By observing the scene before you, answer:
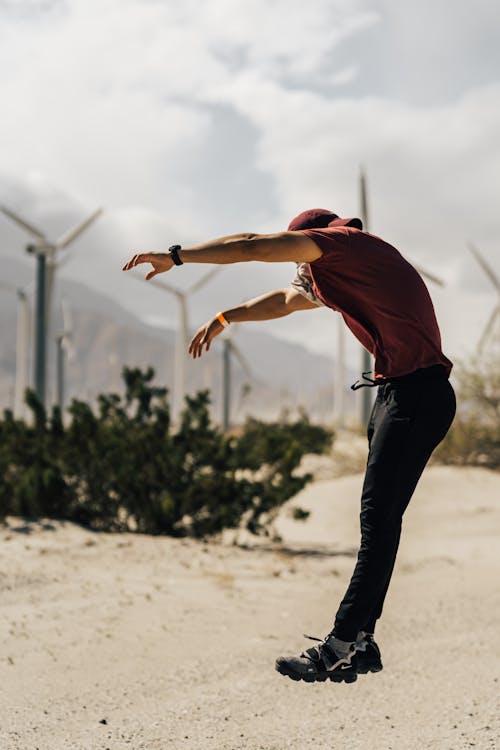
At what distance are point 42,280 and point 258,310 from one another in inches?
696

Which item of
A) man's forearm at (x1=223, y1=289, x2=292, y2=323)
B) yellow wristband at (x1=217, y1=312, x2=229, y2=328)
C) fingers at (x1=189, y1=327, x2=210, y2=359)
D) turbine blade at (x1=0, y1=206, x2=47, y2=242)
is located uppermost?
turbine blade at (x1=0, y1=206, x2=47, y2=242)

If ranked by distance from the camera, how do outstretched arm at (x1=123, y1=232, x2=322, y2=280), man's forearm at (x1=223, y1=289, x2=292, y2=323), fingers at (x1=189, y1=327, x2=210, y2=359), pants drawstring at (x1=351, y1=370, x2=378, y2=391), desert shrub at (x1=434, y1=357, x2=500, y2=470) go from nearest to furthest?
outstretched arm at (x1=123, y1=232, x2=322, y2=280)
pants drawstring at (x1=351, y1=370, x2=378, y2=391)
fingers at (x1=189, y1=327, x2=210, y2=359)
man's forearm at (x1=223, y1=289, x2=292, y2=323)
desert shrub at (x1=434, y1=357, x2=500, y2=470)

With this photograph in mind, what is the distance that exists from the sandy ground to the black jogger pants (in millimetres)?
801

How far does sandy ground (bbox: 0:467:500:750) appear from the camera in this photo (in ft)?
14.7

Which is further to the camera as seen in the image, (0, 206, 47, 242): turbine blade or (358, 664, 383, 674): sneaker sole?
(0, 206, 47, 242): turbine blade

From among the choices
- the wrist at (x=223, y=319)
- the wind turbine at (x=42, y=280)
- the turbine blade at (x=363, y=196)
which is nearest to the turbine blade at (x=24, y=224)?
the wind turbine at (x=42, y=280)

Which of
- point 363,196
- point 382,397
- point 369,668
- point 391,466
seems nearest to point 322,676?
point 369,668

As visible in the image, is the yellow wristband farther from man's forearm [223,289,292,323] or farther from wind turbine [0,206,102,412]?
wind turbine [0,206,102,412]

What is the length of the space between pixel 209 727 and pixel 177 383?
105ft

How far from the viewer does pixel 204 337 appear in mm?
4441

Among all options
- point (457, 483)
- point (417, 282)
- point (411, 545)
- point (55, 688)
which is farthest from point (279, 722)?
point (457, 483)

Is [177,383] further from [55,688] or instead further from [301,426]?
[55,688]

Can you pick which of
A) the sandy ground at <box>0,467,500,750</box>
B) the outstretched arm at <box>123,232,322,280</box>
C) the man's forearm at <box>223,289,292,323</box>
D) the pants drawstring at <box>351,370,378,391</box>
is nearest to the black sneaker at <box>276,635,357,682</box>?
the sandy ground at <box>0,467,500,750</box>

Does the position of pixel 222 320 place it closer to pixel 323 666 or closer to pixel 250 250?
pixel 250 250
